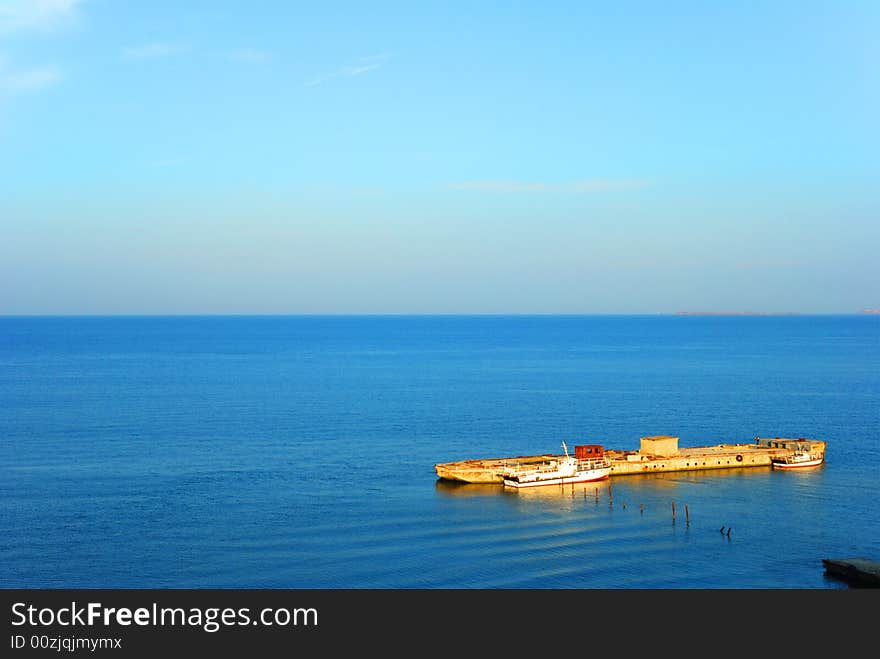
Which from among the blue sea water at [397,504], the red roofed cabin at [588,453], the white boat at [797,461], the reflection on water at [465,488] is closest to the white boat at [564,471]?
the red roofed cabin at [588,453]

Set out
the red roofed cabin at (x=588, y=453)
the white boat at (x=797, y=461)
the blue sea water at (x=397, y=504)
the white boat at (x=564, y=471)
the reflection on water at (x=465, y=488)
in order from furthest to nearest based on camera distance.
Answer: the white boat at (x=797, y=461), the red roofed cabin at (x=588, y=453), the white boat at (x=564, y=471), the reflection on water at (x=465, y=488), the blue sea water at (x=397, y=504)

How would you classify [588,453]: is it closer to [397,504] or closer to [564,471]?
[564,471]

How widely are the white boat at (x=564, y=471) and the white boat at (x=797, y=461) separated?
2155cm

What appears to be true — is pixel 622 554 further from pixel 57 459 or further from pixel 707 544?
pixel 57 459

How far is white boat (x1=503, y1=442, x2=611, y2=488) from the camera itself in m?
98.8

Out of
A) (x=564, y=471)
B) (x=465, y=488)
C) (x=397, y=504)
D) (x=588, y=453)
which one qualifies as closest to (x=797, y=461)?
(x=588, y=453)

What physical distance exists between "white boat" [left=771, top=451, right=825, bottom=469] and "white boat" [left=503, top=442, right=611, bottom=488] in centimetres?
2155

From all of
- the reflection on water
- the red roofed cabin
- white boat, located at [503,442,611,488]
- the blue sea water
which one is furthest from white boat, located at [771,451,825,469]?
the reflection on water

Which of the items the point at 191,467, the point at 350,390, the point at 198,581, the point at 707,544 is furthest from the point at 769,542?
the point at 350,390

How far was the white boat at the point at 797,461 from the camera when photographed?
108312 millimetres

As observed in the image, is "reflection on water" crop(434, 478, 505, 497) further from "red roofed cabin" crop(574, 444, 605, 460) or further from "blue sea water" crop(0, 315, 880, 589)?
"red roofed cabin" crop(574, 444, 605, 460)

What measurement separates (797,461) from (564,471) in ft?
97.7

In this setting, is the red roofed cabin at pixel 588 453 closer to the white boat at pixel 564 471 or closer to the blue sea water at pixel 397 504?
the white boat at pixel 564 471

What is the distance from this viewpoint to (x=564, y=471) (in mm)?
100750
